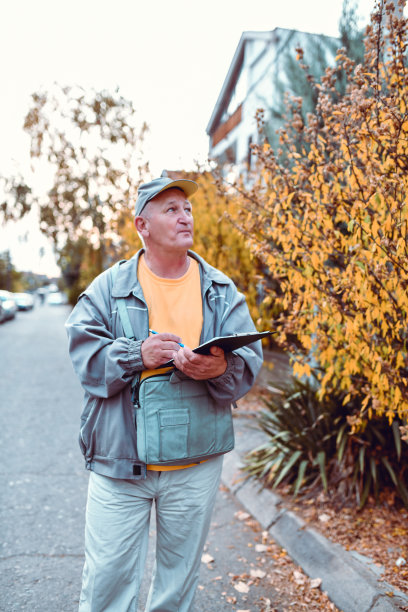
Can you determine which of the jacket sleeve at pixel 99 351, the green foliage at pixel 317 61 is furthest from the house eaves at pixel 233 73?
the jacket sleeve at pixel 99 351

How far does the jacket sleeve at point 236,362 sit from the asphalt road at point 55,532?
156 centimetres

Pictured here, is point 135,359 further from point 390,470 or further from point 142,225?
point 390,470

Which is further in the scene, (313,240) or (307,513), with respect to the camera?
(307,513)

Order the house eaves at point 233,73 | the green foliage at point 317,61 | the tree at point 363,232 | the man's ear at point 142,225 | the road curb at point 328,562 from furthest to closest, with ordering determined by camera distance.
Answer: the house eaves at point 233,73 < the green foliage at point 317,61 < the road curb at point 328,562 < the tree at point 363,232 < the man's ear at point 142,225

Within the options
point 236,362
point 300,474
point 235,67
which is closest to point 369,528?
point 300,474

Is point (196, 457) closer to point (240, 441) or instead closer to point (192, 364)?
point (192, 364)

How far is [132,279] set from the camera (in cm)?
226

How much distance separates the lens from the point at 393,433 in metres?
4.05

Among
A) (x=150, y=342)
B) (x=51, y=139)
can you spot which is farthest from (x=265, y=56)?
(x=150, y=342)

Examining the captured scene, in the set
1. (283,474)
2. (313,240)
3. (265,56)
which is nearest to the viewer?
(313,240)

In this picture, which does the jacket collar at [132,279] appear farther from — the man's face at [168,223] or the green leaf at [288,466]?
the green leaf at [288,466]

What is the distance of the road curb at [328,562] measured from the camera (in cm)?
285

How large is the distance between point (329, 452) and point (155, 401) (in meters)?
2.63

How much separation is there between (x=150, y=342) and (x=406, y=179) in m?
1.60
